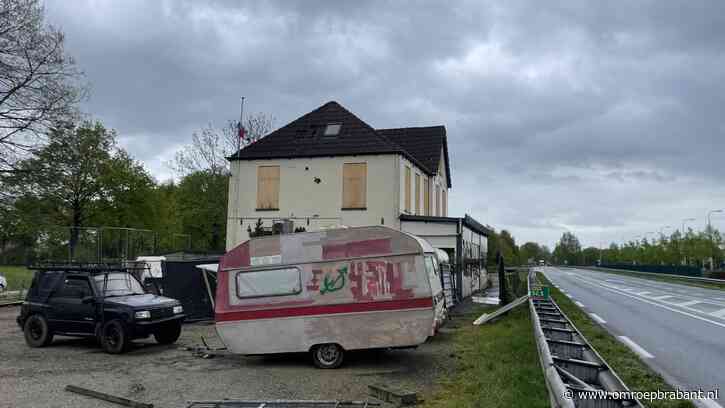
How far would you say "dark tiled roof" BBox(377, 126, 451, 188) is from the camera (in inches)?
1261

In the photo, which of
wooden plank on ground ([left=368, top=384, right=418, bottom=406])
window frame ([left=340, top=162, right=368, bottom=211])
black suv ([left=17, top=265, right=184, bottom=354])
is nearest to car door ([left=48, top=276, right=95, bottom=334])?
black suv ([left=17, top=265, right=184, bottom=354])

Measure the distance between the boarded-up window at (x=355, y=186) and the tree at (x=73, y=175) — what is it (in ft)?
37.7

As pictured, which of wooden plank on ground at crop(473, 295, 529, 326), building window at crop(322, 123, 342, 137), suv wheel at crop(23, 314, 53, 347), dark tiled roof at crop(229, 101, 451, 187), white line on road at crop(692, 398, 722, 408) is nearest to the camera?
white line on road at crop(692, 398, 722, 408)

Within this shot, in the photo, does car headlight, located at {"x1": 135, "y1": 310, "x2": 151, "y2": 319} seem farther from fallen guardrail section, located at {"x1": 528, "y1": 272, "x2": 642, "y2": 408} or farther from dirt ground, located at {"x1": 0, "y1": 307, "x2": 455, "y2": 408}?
fallen guardrail section, located at {"x1": 528, "y1": 272, "x2": 642, "y2": 408}

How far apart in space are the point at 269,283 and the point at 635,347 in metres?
7.81

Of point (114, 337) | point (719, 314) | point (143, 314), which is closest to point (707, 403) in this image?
point (143, 314)

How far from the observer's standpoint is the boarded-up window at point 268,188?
2623cm

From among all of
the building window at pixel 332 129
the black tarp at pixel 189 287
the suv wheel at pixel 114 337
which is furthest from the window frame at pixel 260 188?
the suv wheel at pixel 114 337

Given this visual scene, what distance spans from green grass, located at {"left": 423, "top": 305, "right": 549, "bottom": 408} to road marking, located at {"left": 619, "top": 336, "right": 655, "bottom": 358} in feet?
6.56

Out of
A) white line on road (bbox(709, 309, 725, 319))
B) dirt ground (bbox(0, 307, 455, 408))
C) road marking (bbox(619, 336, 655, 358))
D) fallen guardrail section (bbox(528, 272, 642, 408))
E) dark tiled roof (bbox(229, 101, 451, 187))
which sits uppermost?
dark tiled roof (bbox(229, 101, 451, 187))

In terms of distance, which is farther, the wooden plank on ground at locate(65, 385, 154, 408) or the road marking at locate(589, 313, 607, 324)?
the road marking at locate(589, 313, 607, 324)

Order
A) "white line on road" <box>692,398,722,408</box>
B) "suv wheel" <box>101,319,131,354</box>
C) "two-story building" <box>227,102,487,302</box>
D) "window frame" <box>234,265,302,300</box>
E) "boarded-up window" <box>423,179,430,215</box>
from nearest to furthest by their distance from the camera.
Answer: "white line on road" <box>692,398,722,408</box> < "window frame" <box>234,265,302,300</box> < "suv wheel" <box>101,319,131,354</box> < "two-story building" <box>227,102,487,302</box> < "boarded-up window" <box>423,179,430,215</box>

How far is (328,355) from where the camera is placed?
10.5 m

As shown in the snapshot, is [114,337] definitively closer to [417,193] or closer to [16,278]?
[417,193]
